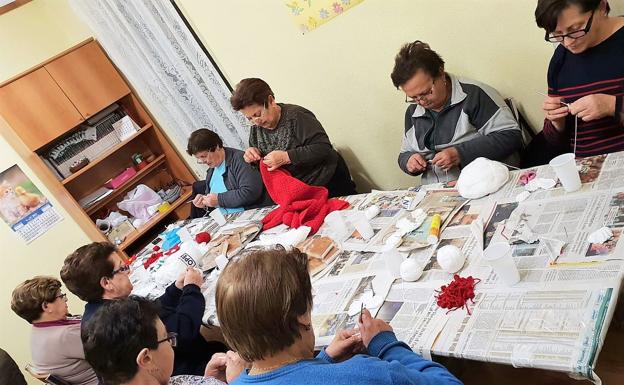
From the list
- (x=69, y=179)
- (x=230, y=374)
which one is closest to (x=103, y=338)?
(x=230, y=374)

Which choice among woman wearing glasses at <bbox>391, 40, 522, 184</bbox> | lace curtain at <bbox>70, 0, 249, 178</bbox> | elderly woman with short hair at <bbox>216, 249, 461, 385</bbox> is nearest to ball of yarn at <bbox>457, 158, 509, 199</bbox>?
woman wearing glasses at <bbox>391, 40, 522, 184</bbox>

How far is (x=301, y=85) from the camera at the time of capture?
10.1ft

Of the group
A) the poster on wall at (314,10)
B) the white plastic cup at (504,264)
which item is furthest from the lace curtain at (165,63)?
the white plastic cup at (504,264)

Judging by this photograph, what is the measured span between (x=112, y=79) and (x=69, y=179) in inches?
37.8

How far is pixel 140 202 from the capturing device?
4270mm

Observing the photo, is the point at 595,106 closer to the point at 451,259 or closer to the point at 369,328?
the point at 451,259

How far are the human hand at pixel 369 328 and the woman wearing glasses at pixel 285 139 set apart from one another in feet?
4.44

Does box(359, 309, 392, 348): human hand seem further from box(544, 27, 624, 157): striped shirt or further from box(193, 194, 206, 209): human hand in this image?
box(193, 194, 206, 209): human hand

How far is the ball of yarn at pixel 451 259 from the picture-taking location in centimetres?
138

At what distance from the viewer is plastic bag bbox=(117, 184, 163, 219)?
425cm

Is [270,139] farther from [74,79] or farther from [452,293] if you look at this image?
[74,79]

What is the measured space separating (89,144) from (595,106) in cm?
378

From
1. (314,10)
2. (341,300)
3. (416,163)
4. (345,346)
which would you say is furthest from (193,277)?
(314,10)

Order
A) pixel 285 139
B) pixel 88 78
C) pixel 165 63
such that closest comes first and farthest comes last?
pixel 285 139
pixel 165 63
pixel 88 78
